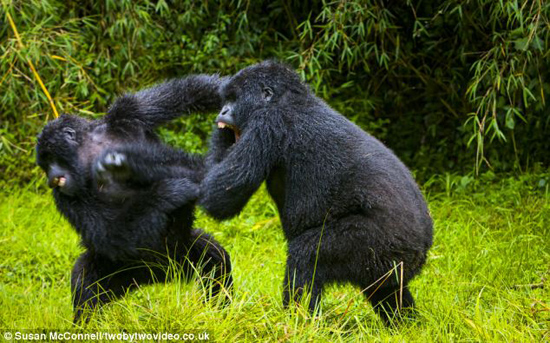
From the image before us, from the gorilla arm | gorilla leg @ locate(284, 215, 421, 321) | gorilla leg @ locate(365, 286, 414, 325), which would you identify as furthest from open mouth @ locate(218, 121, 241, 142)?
gorilla leg @ locate(365, 286, 414, 325)

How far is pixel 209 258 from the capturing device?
4.14m

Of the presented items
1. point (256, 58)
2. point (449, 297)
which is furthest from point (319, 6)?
point (449, 297)

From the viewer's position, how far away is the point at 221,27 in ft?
23.3

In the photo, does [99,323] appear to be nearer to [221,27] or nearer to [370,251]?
[370,251]

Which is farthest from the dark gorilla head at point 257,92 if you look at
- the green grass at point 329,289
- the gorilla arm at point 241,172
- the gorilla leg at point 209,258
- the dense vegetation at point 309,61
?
the dense vegetation at point 309,61

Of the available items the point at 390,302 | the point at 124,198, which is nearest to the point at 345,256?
the point at 390,302

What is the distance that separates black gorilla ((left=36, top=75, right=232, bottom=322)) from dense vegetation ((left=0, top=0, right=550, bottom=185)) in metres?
2.07

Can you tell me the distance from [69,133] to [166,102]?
2.04ft

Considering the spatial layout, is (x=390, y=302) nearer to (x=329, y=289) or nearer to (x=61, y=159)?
(x=329, y=289)

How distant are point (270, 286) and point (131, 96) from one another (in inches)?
60.0

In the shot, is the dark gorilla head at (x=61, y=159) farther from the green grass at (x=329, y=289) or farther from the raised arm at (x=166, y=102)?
the green grass at (x=329, y=289)

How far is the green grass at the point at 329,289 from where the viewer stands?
3.38m

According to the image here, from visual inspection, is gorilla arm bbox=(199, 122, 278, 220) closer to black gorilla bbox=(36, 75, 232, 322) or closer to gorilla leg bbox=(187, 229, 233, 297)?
black gorilla bbox=(36, 75, 232, 322)

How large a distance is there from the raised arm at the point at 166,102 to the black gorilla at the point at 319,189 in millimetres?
425
